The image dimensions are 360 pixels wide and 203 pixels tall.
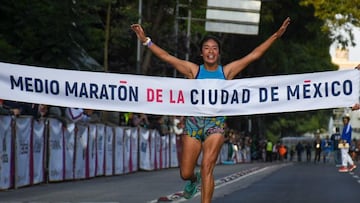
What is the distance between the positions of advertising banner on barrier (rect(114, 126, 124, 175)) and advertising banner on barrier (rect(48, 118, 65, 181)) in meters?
5.25

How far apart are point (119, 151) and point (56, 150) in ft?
20.4

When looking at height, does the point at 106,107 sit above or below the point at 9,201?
above

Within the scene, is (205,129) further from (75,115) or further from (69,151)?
(75,115)

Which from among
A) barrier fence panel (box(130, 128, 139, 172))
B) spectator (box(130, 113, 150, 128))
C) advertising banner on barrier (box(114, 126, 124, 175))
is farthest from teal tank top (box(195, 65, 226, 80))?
spectator (box(130, 113, 150, 128))

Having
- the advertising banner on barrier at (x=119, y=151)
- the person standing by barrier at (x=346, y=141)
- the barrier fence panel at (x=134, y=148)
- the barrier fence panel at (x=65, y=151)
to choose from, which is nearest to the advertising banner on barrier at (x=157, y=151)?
the barrier fence panel at (x=65, y=151)

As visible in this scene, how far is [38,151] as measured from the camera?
21.0 m

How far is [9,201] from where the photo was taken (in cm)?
1566

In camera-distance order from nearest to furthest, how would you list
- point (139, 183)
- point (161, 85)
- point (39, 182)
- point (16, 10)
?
point (161, 85) < point (39, 182) < point (139, 183) < point (16, 10)

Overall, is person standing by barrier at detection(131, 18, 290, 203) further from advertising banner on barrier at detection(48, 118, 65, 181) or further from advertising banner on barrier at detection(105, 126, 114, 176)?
advertising banner on barrier at detection(105, 126, 114, 176)

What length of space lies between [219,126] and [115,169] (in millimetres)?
17039

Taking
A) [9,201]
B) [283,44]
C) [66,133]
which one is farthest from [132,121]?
[283,44]

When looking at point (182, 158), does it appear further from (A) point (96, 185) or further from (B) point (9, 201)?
(A) point (96, 185)

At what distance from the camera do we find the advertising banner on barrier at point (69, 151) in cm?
2280

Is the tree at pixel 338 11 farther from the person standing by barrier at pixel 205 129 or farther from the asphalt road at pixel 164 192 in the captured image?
the person standing by barrier at pixel 205 129
